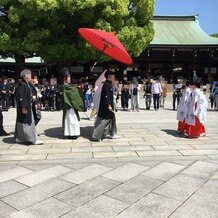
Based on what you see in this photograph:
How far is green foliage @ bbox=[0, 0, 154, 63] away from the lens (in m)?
16.7

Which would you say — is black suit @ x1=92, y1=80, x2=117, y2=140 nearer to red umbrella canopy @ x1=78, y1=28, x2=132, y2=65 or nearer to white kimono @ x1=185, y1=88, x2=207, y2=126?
red umbrella canopy @ x1=78, y1=28, x2=132, y2=65

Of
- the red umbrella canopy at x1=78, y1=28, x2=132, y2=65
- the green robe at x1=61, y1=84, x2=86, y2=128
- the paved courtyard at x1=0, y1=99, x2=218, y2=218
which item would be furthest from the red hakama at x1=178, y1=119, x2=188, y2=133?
the green robe at x1=61, y1=84, x2=86, y2=128

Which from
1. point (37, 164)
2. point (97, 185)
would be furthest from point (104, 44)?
point (97, 185)

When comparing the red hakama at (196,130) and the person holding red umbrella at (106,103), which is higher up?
the person holding red umbrella at (106,103)

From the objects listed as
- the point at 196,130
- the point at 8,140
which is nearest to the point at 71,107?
the point at 8,140

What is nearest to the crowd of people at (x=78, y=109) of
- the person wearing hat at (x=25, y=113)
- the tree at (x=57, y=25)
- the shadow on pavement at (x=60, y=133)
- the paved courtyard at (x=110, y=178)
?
the person wearing hat at (x=25, y=113)

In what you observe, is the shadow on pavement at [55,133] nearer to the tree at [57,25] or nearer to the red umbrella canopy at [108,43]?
the red umbrella canopy at [108,43]

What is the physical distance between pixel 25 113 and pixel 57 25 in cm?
1186

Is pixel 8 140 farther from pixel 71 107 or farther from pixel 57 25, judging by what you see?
pixel 57 25

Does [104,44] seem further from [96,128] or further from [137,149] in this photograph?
[137,149]

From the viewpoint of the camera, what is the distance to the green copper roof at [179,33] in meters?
27.4

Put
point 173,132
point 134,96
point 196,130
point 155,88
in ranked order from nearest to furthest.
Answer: point 196,130, point 173,132, point 134,96, point 155,88

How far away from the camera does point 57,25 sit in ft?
57.8

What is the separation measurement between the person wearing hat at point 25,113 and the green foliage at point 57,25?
1037cm
